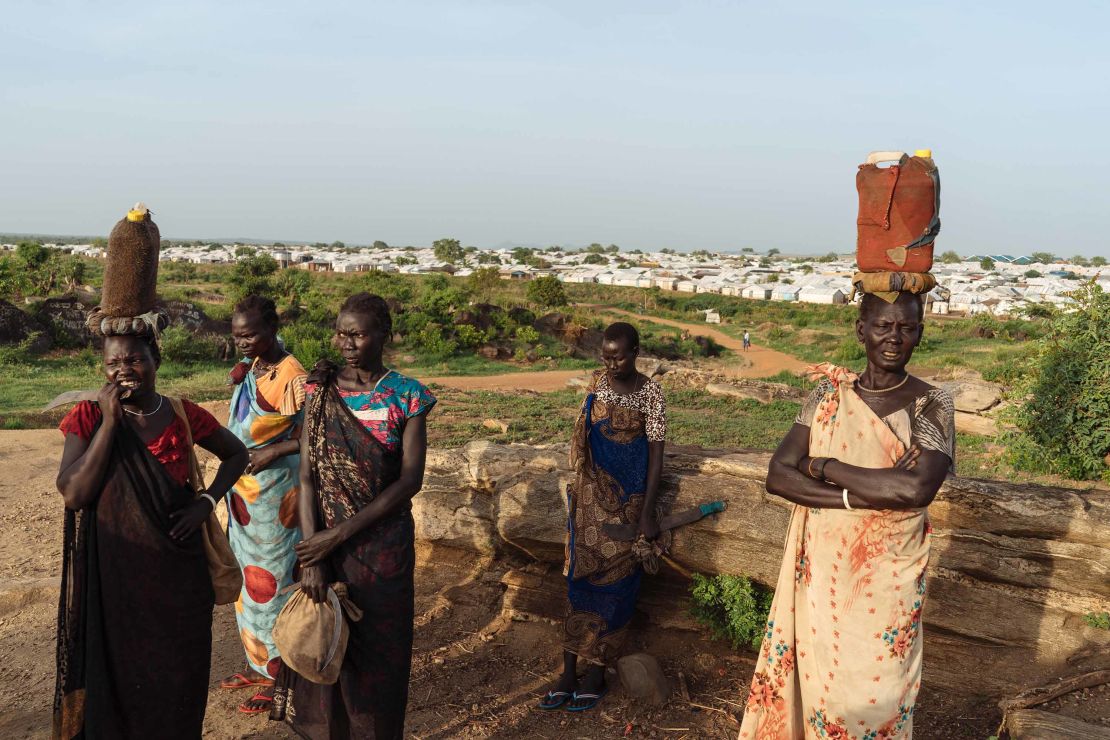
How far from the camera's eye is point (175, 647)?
2783 millimetres

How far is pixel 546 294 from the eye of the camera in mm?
33281

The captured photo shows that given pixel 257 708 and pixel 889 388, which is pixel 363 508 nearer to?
pixel 257 708

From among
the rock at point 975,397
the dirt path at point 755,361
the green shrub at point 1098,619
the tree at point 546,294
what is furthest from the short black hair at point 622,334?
the tree at point 546,294

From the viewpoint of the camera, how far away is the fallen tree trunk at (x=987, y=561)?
3.59 meters

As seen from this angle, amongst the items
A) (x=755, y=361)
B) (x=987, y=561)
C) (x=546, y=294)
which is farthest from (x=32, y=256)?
(x=987, y=561)

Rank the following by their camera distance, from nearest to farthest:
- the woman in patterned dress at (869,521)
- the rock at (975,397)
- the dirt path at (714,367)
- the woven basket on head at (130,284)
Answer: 1. the woman in patterned dress at (869,521)
2. the woven basket on head at (130,284)
3. the rock at (975,397)
4. the dirt path at (714,367)

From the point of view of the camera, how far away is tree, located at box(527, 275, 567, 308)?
33.2 metres

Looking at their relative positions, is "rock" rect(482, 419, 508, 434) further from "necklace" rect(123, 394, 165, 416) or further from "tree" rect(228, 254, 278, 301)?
"tree" rect(228, 254, 278, 301)

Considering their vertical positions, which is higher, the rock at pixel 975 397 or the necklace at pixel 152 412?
the necklace at pixel 152 412

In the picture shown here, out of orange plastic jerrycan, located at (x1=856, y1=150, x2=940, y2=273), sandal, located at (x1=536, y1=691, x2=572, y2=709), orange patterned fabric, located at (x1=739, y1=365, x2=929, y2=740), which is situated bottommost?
sandal, located at (x1=536, y1=691, x2=572, y2=709)

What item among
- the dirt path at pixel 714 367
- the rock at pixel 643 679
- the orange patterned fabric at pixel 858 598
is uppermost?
the orange patterned fabric at pixel 858 598

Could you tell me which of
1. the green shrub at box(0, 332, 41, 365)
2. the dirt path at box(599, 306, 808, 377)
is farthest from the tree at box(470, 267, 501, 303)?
the green shrub at box(0, 332, 41, 365)

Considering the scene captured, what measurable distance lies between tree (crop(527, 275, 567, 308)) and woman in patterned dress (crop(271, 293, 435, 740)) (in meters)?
30.0

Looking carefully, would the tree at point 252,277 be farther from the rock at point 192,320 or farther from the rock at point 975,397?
the rock at point 975,397
